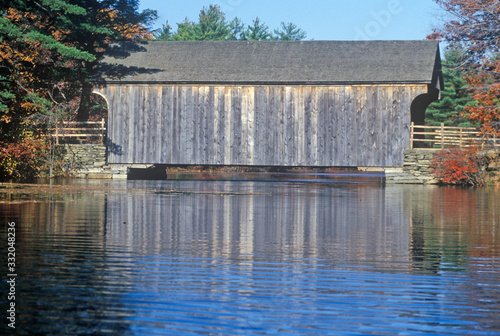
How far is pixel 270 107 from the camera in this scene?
123 ft

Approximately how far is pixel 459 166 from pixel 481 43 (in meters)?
5.77

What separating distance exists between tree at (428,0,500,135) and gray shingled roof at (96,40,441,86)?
1.95 meters

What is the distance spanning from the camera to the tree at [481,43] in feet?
114

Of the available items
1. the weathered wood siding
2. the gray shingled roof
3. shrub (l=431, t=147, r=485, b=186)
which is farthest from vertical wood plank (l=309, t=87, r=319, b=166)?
shrub (l=431, t=147, r=485, b=186)

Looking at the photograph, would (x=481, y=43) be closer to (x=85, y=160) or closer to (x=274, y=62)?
(x=274, y=62)

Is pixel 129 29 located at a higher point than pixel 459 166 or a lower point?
higher

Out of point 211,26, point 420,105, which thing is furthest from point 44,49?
point 211,26

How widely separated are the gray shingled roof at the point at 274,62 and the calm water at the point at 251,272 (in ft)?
63.9

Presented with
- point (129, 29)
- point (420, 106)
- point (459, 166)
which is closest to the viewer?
point (459, 166)

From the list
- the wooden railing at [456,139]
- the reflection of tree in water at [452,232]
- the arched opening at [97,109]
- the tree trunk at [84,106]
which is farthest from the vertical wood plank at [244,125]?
the arched opening at [97,109]

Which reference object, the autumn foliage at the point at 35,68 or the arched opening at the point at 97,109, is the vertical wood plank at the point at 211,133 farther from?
the arched opening at the point at 97,109

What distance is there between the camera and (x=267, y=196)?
25453mm

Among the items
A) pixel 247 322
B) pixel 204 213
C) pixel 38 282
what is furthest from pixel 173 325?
pixel 204 213

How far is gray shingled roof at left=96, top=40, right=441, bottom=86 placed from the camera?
3734 cm
